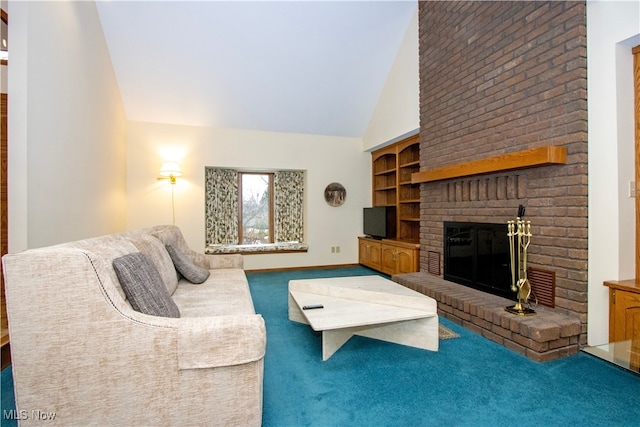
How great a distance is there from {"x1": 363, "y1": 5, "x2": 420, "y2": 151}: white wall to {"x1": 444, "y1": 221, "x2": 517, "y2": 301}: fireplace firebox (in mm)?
1613

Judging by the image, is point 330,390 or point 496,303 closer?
point 330,390

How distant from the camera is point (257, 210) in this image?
19.2ft

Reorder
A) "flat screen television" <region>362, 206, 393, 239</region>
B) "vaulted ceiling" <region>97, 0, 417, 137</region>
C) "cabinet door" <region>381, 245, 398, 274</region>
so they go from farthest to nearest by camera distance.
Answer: "flat screen television" <region>362, 206, 393, 239</region>
"cabinet door" <region>381, 245, 398, 274</region>
"vaulted ceiling" <region>97, 0, 417, 137</region>

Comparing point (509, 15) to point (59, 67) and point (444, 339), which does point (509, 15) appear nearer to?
point (444, 339)

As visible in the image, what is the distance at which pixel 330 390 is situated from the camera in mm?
1839

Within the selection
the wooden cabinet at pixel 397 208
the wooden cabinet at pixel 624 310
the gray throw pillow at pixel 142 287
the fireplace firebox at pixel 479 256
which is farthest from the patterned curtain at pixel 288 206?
the wooden cabinet at pixel 624 310

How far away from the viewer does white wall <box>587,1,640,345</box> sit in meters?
2.21

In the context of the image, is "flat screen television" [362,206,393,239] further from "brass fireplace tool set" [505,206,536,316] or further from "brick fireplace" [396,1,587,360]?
"brass fireplace tool set" [505,206,536,316]

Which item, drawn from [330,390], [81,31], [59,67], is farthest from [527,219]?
[81,31]

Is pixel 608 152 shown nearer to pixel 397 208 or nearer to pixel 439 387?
pixel 439 387

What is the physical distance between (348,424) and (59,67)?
3641 mm

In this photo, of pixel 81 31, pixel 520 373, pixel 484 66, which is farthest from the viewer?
pixel 81 31

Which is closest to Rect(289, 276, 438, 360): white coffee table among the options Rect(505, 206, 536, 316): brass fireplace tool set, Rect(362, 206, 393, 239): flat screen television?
Rect(505, 206, 536, 316): brass fireplace tool set

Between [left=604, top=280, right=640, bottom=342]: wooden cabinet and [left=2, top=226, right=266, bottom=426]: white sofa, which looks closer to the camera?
[left=2, top=226, right=266, bottom=426]: white sofa
